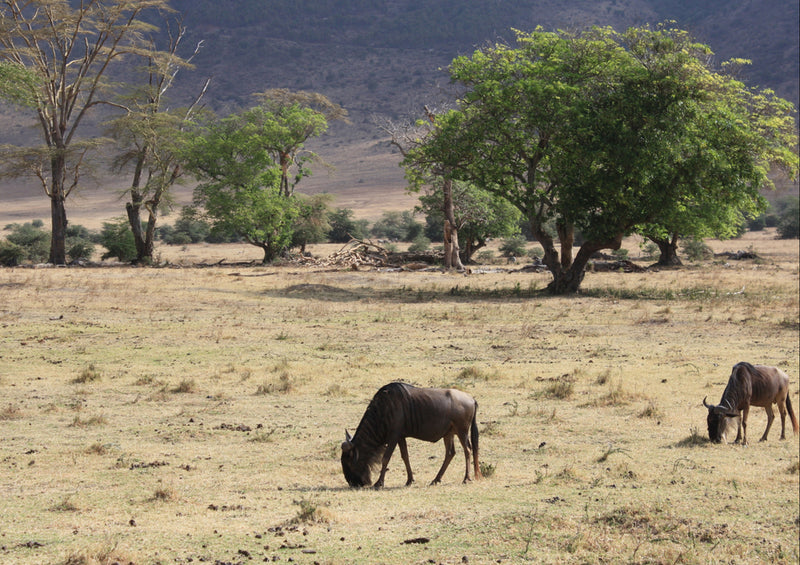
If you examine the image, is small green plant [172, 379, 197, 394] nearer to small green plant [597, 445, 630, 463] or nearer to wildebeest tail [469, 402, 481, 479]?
wildebeest tail [469, 402, 481, 479]

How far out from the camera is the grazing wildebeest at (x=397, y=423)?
8117 mm

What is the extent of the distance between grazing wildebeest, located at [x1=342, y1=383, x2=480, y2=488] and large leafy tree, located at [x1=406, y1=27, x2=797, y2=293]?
1953cm

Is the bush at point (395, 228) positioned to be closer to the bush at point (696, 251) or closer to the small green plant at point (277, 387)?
the bush at point (696, 251)

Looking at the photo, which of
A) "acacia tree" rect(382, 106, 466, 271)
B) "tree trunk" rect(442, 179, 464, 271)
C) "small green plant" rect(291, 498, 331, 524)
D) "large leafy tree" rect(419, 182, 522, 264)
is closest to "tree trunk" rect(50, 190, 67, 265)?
"acacia tree" rect(382, 106, 466, 271)

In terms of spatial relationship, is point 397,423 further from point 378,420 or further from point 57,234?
point 57,234

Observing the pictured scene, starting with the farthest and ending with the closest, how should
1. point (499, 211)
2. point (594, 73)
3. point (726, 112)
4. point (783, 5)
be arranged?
1. point (783, 5)
2. point (499, 211)
3. point (594, 73)
4. point (726, 112)

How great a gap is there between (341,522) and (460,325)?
1467cm

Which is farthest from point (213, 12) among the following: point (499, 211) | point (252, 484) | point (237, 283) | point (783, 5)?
point (252, 484)

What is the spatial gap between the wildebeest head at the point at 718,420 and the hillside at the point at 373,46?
9600 centimetres

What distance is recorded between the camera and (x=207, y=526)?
7.04m

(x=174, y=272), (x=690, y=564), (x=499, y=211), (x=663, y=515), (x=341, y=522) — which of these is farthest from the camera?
(x=499, y=211)

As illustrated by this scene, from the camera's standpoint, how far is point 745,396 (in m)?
10.7

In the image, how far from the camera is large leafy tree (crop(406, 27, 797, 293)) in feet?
87.2

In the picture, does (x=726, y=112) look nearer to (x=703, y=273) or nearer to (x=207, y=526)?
(x=703, y=273)
